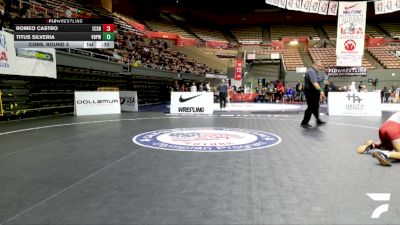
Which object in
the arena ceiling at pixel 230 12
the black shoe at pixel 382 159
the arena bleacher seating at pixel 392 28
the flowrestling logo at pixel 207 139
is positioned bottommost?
the flowrestling logo at pixel 207 139

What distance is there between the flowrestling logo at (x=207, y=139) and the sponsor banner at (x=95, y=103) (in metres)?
6.32

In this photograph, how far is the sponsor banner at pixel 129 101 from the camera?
600 inches

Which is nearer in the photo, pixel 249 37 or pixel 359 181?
pixel 359 181

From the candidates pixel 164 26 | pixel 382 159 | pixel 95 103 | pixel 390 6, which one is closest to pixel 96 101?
pixel 95 103

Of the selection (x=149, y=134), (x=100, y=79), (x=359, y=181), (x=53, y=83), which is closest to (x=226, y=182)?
(x=359, y=181)

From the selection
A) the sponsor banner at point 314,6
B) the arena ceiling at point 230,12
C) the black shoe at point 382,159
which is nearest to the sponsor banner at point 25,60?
the black shoe at point 382,159

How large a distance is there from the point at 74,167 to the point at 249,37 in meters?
39.3

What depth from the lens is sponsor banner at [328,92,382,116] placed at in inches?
492

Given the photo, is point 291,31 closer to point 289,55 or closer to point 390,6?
point 289,55

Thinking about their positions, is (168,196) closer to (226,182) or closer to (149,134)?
(226,182)

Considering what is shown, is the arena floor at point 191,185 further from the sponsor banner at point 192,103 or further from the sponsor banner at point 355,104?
the sponsor banner at point 192,103

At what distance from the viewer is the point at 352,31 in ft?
38.2

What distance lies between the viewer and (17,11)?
42.8 feet
